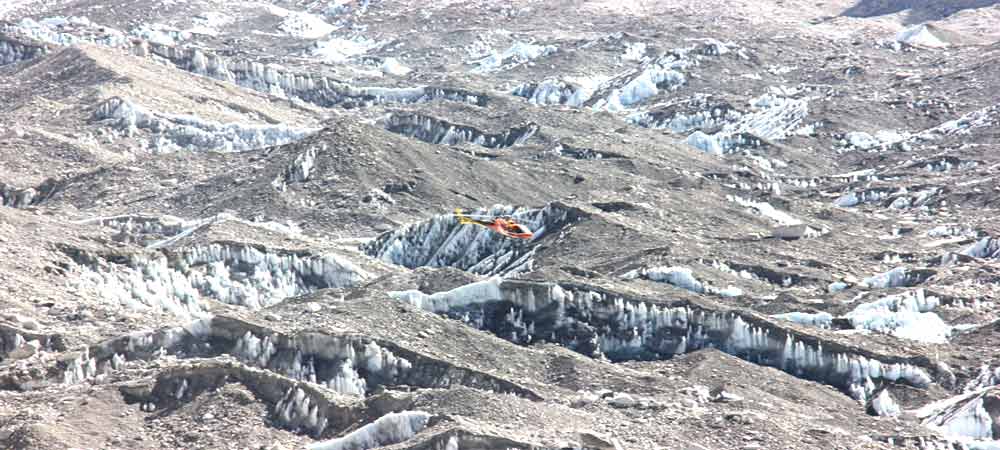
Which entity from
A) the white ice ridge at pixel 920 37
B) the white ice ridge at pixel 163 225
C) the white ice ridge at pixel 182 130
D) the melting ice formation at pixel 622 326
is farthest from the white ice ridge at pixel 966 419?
the white ice ridge at pixel 920 37

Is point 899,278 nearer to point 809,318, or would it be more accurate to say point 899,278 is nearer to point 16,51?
point 809,318

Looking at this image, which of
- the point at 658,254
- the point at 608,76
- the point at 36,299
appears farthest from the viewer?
the point at 608,76

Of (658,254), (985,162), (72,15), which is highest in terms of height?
(658,254)

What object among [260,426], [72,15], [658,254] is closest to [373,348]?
[260,426]

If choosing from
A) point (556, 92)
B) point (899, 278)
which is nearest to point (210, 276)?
point (899, 278)

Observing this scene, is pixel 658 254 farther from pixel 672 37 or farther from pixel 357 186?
pixel 672 37
